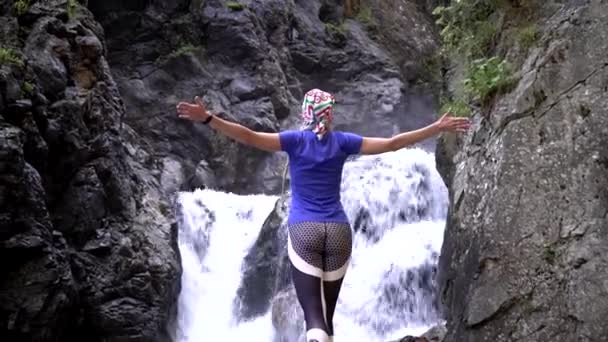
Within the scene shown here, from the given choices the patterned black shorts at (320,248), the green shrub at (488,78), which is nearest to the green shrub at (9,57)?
the green shrub at (488,78)

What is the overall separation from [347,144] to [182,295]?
29.5ft

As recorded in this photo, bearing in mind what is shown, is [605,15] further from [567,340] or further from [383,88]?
[383,88]

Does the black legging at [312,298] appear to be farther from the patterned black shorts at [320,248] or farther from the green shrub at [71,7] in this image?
the green shrub at [71,7]

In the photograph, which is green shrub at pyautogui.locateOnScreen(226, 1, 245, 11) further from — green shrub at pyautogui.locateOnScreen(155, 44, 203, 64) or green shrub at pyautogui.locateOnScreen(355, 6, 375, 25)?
green shrub at pyautogui.locateOnScreen(355, 6, 375, 25)

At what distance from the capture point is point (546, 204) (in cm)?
444

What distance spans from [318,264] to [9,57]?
7.09 meters

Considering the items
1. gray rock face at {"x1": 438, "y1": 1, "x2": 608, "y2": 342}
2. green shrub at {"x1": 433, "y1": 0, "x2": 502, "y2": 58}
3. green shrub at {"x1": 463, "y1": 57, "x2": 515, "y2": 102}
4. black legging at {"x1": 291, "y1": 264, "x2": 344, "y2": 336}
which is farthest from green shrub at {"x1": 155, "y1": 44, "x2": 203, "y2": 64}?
black legging at {"x1": 291, "y1": 264, "x2": 344, "y2": 336}

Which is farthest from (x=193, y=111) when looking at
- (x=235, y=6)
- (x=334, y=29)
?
(x=334, y=29)

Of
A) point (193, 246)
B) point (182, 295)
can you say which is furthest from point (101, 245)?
point (193, 246)

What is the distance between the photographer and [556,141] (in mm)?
4543

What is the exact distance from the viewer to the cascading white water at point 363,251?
34.1 ft

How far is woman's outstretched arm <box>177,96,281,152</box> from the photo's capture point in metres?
3.31

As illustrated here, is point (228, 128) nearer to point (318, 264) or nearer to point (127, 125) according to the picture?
point (318, 264)

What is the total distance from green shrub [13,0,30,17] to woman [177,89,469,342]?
8.37m
